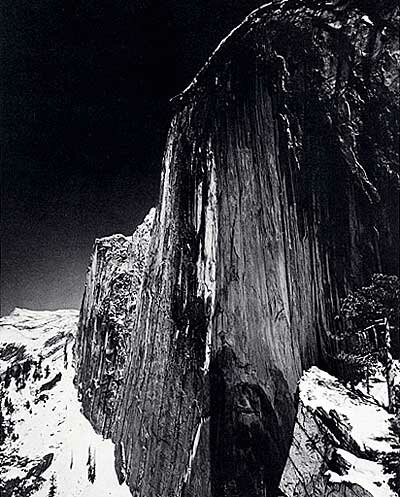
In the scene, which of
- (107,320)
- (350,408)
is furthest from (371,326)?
(107,320)

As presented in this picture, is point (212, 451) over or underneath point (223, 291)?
underneath

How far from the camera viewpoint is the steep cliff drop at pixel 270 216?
6723mm

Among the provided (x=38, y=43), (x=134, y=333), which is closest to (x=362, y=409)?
(x=38, y=43)

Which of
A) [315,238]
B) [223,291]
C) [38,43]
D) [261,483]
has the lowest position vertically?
[261,483]

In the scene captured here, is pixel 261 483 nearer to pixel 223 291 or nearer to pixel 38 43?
pixel 223 291

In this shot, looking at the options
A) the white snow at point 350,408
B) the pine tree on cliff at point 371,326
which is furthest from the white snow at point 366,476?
the pine tree on cliff at point 371,326

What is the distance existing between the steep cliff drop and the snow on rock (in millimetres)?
319

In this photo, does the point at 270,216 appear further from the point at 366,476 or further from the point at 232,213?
the point at 366,476

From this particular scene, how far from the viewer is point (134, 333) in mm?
13703

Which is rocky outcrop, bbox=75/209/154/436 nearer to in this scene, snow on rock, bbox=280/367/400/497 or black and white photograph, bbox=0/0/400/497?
black and white photograph, bbox=0/0/400/497

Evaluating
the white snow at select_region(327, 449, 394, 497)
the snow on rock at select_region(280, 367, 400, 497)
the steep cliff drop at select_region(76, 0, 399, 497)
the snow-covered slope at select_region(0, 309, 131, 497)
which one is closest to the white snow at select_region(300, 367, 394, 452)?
the snow on rock at select_region(280, 367, 400, 497)

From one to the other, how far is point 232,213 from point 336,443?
4198mm

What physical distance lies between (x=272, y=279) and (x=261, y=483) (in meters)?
3.27

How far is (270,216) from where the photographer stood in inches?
301
